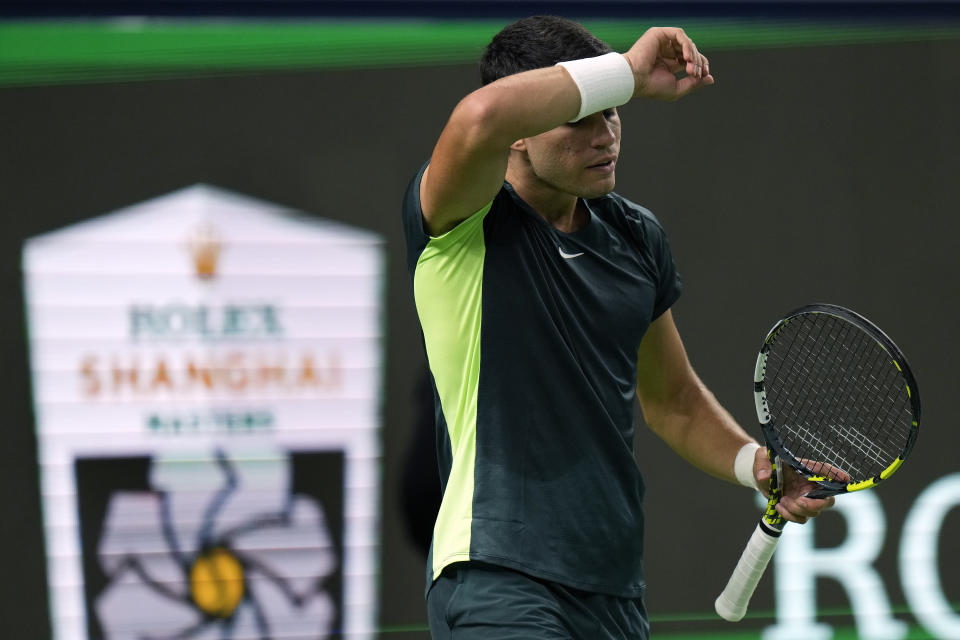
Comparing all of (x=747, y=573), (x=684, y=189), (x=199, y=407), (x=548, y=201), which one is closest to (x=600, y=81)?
(x=548, y=201)

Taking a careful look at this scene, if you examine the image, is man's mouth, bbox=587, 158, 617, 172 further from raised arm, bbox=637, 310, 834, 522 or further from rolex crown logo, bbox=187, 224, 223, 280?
rolex crown logo, bbox=187, 224, 223, 280

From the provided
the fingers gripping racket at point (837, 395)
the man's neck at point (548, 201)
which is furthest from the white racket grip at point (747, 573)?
the man's neck at point (548, 201)

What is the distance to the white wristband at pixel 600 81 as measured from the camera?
213cm

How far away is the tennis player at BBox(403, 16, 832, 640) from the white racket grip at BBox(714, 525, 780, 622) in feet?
0.33

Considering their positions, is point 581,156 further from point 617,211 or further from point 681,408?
point 681,408

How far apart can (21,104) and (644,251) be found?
2049 millimetres

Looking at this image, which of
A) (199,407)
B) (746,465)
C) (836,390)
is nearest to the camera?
(746,465)

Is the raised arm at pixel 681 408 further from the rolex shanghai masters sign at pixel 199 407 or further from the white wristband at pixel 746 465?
the rolex shanghai masters sign at pixel 199 407

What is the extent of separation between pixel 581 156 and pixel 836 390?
1431 millimetres

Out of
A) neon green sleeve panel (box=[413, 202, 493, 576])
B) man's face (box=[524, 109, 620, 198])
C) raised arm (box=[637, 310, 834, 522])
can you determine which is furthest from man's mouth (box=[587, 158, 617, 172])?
raised arm (box=[637, 310, 834, 522])

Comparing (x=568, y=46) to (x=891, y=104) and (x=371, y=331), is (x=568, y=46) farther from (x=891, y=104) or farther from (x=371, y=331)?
(x=891, y=104)

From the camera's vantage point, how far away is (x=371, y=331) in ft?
12.2

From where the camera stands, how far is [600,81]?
2.14m

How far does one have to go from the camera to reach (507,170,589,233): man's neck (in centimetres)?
237
